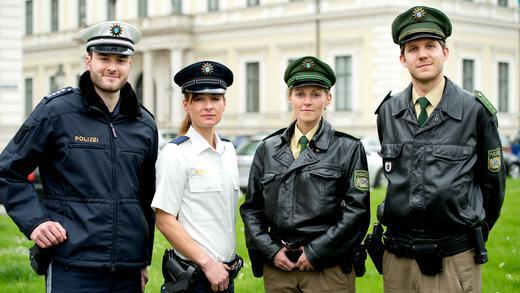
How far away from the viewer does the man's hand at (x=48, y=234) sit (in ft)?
15.8

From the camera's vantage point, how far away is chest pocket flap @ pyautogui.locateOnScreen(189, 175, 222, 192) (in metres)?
5.17

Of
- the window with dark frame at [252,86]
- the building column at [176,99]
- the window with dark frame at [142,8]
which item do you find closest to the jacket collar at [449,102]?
the window with dark frame at [252,86]

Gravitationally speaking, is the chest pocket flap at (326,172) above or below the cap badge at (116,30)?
below

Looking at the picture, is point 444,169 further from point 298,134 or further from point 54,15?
point 54,15

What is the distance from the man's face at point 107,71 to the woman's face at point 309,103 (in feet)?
3.87

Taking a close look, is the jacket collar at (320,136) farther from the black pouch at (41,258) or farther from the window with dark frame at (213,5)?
the window with dark frame at (213,5)

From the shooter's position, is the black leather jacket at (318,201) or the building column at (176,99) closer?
the black leather jacket at (318,201)

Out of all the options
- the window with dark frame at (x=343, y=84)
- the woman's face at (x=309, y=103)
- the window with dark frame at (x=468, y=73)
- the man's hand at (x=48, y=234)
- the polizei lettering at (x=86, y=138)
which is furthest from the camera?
the window with dark frame at (x=468, y=73)

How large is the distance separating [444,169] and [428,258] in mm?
560

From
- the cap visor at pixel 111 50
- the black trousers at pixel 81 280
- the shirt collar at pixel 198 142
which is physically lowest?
the black trousers at pixel 81 280

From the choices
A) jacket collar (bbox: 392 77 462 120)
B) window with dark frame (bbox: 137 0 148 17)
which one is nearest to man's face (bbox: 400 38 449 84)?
jacket collar (bbox: 392 77 462 120)

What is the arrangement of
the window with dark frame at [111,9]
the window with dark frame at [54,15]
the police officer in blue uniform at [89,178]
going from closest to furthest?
the police officer in blue uniform at [89,178] → the window with dark frame at [111,9] → the window with dark frame at [54,15]

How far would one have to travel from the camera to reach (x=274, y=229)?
5371mm

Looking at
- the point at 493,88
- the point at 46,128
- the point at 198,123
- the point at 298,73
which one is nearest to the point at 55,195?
the point at 46,128
